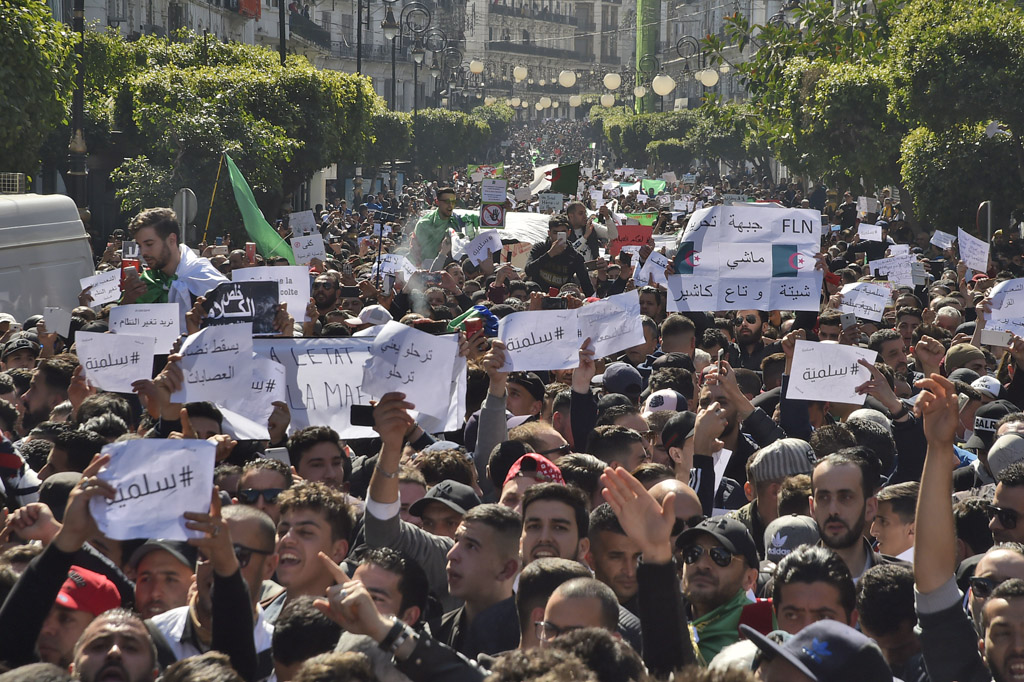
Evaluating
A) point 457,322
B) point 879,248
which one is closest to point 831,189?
point 879,248

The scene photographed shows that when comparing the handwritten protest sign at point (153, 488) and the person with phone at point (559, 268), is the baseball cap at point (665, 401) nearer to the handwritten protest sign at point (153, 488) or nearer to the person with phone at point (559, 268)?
the handwritten protest sign at point (153, 488)

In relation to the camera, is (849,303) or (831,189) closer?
(849,303)

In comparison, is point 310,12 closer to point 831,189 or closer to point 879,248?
point 831,189

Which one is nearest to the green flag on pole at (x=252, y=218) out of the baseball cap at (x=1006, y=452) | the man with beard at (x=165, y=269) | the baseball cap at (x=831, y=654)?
the man with beard at (x=165, y=269)

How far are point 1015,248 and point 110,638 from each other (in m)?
15.7

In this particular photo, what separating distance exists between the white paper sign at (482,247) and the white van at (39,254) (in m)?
4.24

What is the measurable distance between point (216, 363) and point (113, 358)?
0.96 m

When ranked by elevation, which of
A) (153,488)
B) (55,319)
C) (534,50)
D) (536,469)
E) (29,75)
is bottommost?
(536,469)

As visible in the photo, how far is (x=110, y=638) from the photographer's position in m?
3.74

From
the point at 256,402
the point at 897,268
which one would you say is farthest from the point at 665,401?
the point at 897,268

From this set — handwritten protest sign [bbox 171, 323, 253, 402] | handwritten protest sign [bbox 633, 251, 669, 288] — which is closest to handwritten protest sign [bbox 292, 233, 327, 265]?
handwritten protest sign [bbox 633, 251, 669, 288]

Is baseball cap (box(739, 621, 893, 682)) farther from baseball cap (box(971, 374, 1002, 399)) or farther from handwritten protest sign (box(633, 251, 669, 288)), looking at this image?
handwritten protest sign (box(633, 251, 669, 288))

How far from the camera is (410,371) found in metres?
6.25

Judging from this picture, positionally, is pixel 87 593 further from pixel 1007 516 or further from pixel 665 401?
pixel 665 401
